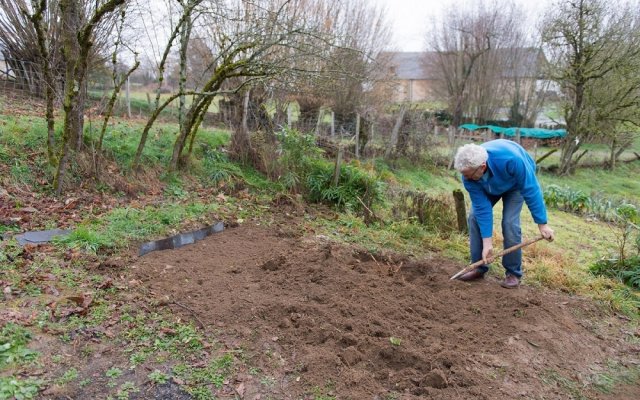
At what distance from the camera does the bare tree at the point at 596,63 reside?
17844 millimetres

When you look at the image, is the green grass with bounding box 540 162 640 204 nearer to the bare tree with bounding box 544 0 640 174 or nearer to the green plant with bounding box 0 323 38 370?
the bare tree with bounding box 544 0 640 174

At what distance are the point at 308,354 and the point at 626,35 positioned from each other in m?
20.3

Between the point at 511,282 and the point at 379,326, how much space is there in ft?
6.09

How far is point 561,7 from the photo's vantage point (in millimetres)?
18797

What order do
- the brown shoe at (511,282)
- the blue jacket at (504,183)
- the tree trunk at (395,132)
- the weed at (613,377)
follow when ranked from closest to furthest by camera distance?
1. the weed at (613,377)
2. the blue jacket at (504,183)
3. the brown shoe at (511,282)
4. the tree trunk at (395,132)

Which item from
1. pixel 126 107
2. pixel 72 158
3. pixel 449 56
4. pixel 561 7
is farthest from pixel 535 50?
pixel 72 158

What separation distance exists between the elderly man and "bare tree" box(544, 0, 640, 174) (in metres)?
16.9

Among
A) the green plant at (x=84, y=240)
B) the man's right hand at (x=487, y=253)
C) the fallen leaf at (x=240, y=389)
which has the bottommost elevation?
the fallen leaf at (x=240, y=389)

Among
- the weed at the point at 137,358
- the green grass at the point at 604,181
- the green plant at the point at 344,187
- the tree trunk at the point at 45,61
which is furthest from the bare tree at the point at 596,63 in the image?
the weed at the point at 137,358

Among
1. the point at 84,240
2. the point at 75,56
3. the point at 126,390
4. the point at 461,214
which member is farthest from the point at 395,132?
the point at 126,390

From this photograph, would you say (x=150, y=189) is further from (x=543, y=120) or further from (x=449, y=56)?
(x=543, y=120)

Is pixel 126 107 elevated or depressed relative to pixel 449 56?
depressed

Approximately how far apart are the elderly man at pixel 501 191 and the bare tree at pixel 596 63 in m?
16.9

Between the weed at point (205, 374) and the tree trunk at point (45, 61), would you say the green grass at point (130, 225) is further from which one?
the weed at point (205, 374)
